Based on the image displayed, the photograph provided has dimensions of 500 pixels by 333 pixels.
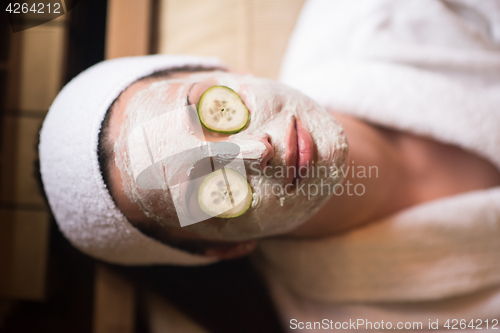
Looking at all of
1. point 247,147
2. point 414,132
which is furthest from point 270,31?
point 247,147

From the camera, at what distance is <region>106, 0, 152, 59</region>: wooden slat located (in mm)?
818

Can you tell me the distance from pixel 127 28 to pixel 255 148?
0.64m

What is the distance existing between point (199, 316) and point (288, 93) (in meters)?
0.60

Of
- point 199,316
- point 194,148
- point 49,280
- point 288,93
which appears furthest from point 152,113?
point 49,280

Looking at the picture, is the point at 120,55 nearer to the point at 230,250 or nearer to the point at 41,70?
the point at 41,70

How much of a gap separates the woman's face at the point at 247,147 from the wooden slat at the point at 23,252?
1.64ft

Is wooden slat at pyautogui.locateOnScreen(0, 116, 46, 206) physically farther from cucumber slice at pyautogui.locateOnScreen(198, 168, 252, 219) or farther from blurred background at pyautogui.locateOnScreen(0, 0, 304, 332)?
cucumber slice at pyautogui.locateOnScreen(198, 168, 252, 219)

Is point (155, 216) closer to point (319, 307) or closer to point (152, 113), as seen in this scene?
point (152, 113)

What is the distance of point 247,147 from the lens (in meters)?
0.44

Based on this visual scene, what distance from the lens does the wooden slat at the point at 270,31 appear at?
3.07 feet

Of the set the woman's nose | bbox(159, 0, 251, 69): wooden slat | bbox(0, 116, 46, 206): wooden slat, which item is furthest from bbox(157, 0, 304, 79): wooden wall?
the woman's nose

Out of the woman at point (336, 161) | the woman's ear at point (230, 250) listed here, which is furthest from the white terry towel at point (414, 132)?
the woman's ear at point (230, 250)

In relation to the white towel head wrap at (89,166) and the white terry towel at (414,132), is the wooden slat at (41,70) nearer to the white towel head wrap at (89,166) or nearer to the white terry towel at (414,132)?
the white towel head wrap at (89,166)

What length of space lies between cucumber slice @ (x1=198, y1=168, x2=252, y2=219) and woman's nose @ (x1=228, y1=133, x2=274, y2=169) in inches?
1.3
